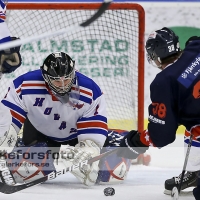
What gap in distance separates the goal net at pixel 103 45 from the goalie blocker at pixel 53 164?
624mm

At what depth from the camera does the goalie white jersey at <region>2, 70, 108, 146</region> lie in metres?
3.44

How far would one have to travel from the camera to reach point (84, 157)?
3.30 metres

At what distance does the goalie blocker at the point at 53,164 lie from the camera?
11.3ft

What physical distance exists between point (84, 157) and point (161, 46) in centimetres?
80

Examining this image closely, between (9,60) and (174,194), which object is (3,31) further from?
(174,194)

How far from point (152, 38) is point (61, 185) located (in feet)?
3.40

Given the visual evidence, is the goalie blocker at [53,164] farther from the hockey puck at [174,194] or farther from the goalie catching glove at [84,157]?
the hockey puck at [174,194]

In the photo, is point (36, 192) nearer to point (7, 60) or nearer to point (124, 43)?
point (7, 60)

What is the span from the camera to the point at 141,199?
10.0 feet

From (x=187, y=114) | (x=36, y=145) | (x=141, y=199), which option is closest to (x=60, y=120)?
(x=36, y=145)

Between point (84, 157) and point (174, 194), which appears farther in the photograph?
point (84, 157)

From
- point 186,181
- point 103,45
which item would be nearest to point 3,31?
point 186,181

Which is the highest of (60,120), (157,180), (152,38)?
(152,38)

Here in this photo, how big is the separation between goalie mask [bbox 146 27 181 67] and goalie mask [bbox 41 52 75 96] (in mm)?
552
